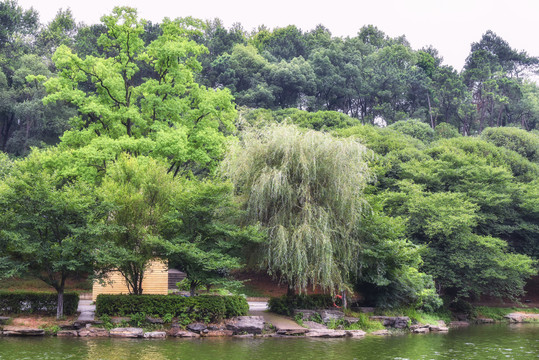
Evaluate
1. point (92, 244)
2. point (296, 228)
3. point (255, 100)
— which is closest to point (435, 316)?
point (296, 228)

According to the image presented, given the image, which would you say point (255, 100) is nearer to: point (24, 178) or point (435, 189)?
point (435, 189)

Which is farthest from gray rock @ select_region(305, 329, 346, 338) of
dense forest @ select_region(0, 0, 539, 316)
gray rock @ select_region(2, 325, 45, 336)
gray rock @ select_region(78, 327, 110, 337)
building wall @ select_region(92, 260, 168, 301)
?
gray rock @ select_region(2, 325, 45, 336)

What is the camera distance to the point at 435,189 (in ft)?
111

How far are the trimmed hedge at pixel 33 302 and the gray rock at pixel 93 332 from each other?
204 centimetres

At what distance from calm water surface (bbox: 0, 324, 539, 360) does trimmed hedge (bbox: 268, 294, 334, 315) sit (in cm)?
320

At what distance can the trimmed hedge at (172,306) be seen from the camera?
18.9m

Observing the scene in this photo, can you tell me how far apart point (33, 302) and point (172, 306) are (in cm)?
531

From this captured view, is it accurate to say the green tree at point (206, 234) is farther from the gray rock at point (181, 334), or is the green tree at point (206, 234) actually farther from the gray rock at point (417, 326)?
the gray rock at point (417, 326)

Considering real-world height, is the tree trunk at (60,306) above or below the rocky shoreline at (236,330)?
above

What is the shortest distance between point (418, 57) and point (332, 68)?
624 inches

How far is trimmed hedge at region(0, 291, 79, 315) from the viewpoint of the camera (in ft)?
62.2

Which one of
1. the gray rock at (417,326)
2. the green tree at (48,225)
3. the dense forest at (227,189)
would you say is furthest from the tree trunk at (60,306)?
the gray rock at (417,326)

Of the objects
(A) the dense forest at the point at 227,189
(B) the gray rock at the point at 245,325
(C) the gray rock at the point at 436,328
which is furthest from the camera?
(C) the gray rock at the point at 436,328

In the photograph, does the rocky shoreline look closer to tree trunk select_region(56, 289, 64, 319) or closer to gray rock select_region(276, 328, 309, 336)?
gray rock select_region(276, 328, 309, 336)
